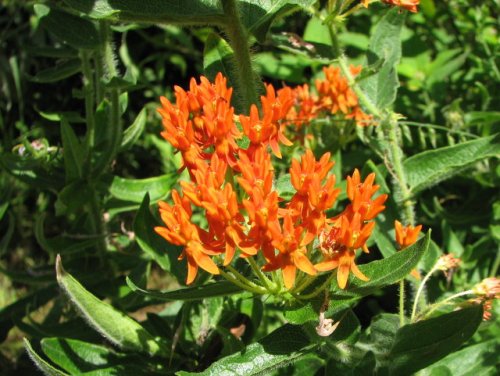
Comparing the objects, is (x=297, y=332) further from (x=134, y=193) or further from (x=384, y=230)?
(x=134, y=193)

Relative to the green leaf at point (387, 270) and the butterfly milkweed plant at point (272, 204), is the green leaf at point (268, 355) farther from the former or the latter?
the green leaf at point (387, 270)

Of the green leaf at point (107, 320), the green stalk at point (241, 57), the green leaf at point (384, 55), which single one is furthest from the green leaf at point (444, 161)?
the green leaf at point (107, 320)

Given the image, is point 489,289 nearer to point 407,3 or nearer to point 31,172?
point 407,3

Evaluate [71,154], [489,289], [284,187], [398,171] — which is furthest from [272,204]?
[71,154]

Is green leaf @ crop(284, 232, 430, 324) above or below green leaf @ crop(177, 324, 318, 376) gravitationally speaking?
above

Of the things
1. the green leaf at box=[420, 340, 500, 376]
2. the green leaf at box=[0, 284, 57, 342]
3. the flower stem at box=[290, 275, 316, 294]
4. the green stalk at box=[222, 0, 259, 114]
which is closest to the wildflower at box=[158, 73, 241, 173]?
the green stalk at box=[222, 0, 259, 114]

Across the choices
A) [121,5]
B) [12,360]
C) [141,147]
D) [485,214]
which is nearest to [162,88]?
[141,147]

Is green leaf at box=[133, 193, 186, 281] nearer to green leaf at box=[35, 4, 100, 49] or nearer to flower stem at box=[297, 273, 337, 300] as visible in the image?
flower stem at box=[297, 273, 337, 300]
